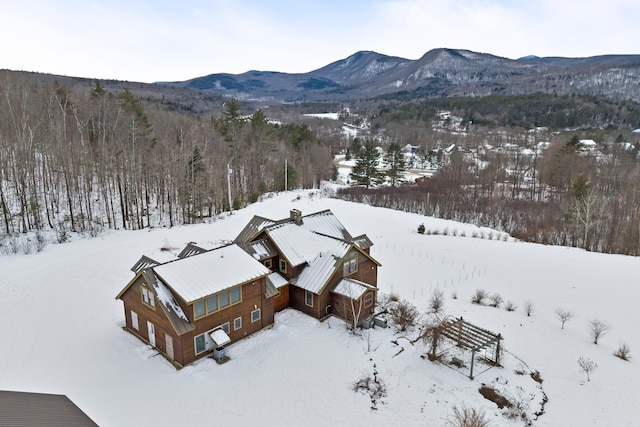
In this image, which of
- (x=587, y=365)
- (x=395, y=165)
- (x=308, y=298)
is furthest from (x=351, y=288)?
(x=395, y=165)

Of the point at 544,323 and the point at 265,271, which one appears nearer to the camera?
the point at 265,271

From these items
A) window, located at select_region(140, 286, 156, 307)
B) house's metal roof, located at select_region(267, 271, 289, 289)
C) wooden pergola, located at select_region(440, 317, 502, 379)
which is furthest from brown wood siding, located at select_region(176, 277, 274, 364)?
wooden pergola, located at select_region(440, 317, 502, 379)

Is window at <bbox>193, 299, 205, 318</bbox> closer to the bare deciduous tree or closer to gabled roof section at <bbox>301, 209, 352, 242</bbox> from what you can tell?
gabled roof section at <bbox>301, 209, 352, 242</bbox>

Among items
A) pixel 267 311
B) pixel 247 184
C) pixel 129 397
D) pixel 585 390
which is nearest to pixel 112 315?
pixel 129 397

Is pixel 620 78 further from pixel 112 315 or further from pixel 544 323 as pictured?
pixel 112 315

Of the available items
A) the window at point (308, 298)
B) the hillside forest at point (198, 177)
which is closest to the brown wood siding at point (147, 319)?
the window at point (308, 298)

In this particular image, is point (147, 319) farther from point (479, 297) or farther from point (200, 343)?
point (479, 297)
